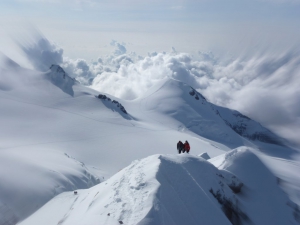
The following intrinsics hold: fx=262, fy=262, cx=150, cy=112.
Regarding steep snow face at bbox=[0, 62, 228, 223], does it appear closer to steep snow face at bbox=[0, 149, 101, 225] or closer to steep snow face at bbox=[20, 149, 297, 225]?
steep snow face at bbox=[0, 149, 101, 225]

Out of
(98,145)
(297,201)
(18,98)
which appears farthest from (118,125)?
(297,201)

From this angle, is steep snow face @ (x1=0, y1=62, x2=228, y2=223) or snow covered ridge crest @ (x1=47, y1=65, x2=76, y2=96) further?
snow covered ridge crest @ (x1=47, y1=65, x2=76, y2=96)

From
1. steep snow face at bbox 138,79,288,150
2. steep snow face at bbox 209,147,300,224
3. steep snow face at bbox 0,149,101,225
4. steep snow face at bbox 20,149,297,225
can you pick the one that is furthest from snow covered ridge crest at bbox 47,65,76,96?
steep snow face at bbox 20,149,297,225

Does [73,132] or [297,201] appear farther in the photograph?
[73,132]

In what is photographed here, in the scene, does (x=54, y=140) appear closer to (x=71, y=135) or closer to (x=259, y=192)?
(x=71, y=135)

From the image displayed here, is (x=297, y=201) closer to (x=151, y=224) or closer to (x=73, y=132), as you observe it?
(x=151, y=224)
